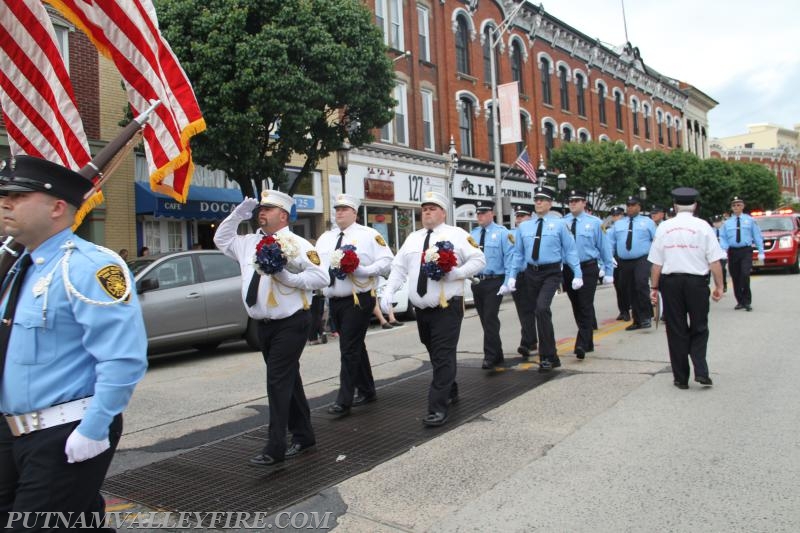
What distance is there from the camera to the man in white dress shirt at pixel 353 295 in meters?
6.10

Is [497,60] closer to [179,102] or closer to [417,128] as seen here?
[417,128]

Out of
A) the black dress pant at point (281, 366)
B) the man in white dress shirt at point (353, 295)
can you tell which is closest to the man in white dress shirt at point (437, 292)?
the man in white dress shirt at point (353, 295)

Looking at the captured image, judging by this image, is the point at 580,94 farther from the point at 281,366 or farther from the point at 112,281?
the point at 112,281

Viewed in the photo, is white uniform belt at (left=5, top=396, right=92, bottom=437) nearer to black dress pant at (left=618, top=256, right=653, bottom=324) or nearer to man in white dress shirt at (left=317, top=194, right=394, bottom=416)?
man in white dress shirt at (left=317, top=194, right=394, bottom=416)

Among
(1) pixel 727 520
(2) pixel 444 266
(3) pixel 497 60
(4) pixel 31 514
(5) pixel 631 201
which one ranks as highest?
(3) pixel 497 60

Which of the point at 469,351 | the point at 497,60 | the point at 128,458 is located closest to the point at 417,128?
the point at 497,60

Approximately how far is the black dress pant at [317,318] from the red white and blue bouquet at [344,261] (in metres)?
2.73

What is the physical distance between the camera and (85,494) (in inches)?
95.4

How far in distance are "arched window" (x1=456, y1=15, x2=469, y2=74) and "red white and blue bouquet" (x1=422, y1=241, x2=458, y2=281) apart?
2443 cm

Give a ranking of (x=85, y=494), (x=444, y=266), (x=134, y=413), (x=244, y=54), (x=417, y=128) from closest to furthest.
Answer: (x=85, y=494) < (x=444, y=266) < (x=134, y=413) < (x=244, y=54) < (x=417, y=128)

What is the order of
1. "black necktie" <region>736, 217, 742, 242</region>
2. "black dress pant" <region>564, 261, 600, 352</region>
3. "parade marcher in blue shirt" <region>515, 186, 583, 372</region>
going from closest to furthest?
"parade marcher in blue shirt" <region>515, 186, 583, 372</region>, "black dress pant" <region>564, 261, 600, 352</region>, "black necktie" <region>736, 217, 742, 242</region>

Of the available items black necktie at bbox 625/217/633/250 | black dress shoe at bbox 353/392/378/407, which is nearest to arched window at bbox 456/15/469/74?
black necktie at bbox 625/217/633/250

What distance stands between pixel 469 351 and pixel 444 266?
403 centimetres

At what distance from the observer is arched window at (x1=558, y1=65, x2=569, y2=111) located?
116ft
